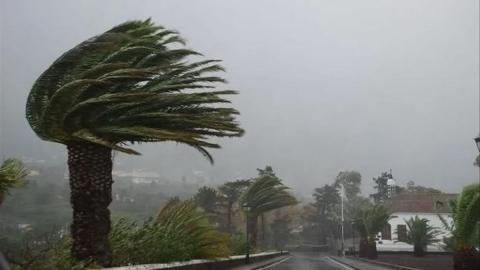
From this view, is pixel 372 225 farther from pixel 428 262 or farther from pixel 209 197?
pixel 209 197

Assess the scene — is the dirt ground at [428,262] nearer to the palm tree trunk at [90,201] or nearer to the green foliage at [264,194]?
the green foliage at [264,194]

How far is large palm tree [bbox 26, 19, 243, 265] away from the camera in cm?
1139

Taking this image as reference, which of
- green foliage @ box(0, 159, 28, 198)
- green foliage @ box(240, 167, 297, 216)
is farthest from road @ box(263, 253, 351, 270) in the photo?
green foliage @ box(0, 159, 28, 198)

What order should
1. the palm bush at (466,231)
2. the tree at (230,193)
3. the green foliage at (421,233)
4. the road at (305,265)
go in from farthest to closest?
the tree at (230,193)
the green foliage at (421,233)
the road at (305,265)
the palm bush at (466,231)

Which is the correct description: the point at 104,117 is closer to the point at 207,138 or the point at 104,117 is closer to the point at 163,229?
the point at 207,138

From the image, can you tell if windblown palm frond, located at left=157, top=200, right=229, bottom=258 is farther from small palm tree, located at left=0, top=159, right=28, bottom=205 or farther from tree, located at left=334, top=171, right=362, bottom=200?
tree, located at left=334, top=171, right=362, bottom=200

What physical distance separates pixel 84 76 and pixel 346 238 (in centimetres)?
8186

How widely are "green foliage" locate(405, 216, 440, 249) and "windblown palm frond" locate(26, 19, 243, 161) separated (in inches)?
1319

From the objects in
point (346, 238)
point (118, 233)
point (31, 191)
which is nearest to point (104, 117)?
point (118, 233)

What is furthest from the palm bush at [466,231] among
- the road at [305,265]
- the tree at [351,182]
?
the tree at [351,182]

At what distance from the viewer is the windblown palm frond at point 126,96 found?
1135 centimetres

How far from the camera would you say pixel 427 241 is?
43.6 meters

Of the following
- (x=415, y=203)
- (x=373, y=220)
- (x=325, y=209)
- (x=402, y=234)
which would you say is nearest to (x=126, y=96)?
(x=373, y=220)

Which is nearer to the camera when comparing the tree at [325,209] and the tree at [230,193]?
the tree at [230,193]
